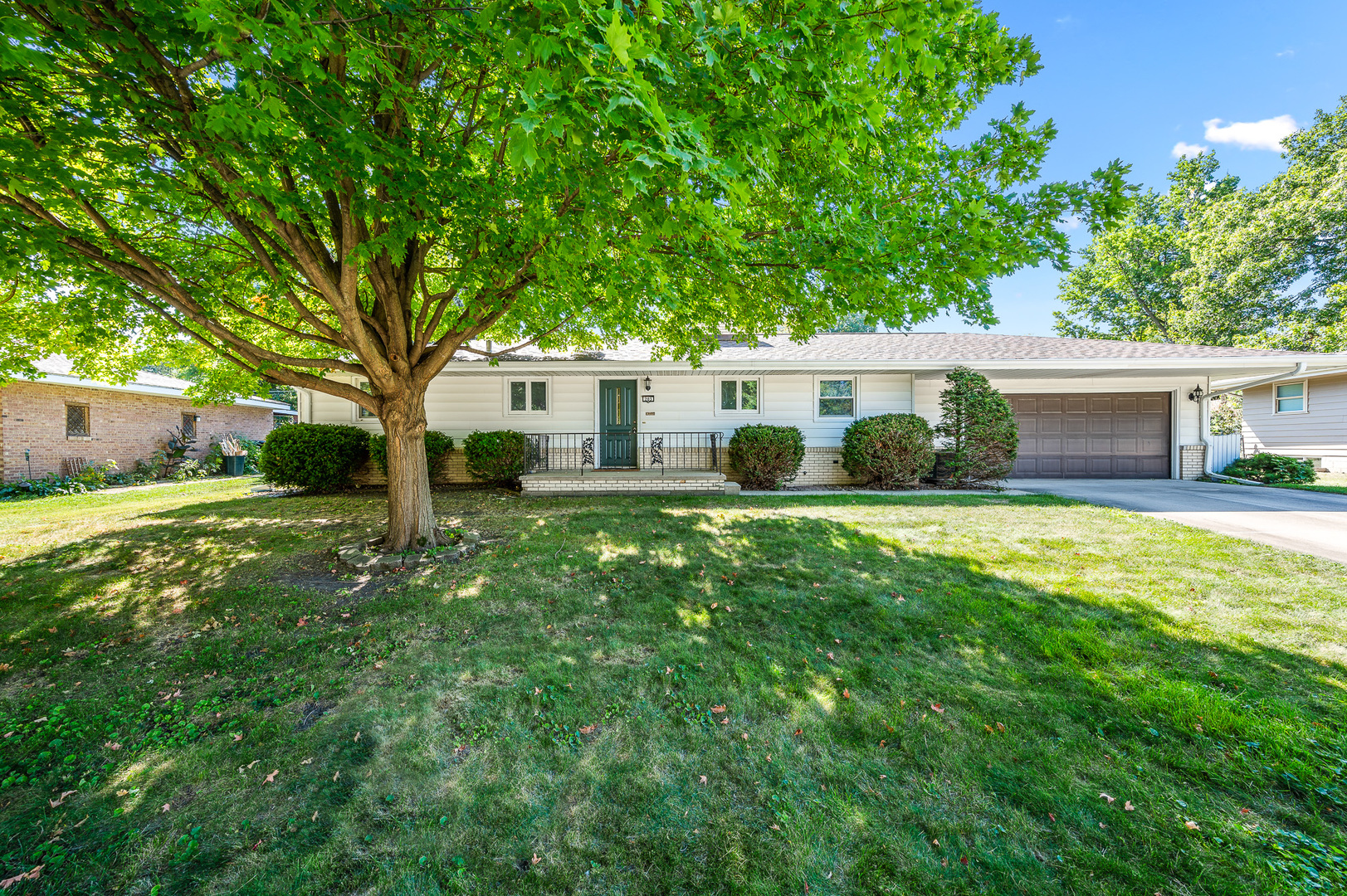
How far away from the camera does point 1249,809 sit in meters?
2.18

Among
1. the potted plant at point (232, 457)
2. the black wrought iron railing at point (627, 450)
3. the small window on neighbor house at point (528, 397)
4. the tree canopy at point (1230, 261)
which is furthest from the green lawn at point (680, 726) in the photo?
the tree canopy at point (1230, 261)

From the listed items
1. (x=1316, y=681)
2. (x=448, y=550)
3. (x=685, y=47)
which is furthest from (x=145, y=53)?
(x=1316, y=681)

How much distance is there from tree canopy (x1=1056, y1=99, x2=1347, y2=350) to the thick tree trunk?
21.1 m

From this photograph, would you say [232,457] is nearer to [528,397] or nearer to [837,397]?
[528,397]

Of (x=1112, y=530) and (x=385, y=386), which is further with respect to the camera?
(x=1112, y=530)

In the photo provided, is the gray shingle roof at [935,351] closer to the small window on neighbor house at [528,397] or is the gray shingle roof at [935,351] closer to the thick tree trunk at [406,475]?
the small window on neighbor house at [528,397]

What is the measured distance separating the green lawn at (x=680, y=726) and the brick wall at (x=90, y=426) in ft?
35.6

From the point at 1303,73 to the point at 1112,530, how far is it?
23122mm

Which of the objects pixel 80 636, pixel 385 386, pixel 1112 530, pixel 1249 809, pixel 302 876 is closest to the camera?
pixel 302 876

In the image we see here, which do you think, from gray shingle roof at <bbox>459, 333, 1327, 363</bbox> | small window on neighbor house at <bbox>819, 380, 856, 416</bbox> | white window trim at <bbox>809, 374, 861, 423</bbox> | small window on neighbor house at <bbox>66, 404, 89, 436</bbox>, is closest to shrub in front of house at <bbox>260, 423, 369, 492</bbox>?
gray shingle roof at <bbox>459, 333, 1327, 363</bbox>

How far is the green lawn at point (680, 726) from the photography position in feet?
6.51

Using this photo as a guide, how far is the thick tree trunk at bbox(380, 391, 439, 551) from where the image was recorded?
18.7ft

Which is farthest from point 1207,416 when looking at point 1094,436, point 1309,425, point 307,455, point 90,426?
point 90,426

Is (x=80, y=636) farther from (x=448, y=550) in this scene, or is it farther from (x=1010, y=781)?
(x=1010, y=781)
